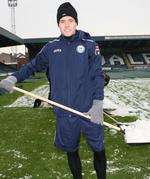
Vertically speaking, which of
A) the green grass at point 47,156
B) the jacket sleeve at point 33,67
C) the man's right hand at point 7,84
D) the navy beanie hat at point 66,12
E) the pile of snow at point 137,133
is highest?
the navy beanie hat at point 66,12

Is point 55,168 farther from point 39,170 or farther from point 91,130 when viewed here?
point 91,130

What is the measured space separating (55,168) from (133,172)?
41.5 inches

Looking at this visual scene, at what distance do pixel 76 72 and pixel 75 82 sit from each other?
0.10 m

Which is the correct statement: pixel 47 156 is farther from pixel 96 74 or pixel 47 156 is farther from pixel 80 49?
pixel 80 49

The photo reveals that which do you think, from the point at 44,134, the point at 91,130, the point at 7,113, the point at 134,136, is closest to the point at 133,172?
the point at 134,136

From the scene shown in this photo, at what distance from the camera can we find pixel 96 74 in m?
4.65

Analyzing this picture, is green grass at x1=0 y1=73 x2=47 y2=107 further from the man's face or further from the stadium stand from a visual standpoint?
the stadium stand

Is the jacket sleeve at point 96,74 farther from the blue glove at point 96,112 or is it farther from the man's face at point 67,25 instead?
the man's face at point 67,25

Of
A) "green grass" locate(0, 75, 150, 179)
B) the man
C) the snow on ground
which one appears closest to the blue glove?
the man

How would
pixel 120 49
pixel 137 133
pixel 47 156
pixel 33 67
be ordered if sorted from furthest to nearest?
pixel 120 49
pixel 47 156
pixel 137 133
pixel 33 67

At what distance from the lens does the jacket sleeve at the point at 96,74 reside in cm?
460

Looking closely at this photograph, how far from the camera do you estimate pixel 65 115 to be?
472 centimetres

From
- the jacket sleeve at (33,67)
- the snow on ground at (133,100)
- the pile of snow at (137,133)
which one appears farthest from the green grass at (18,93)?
the jacket sleeve at (33,67)

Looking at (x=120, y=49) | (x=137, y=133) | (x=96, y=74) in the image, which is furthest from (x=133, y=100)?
(x=120, y=49)
